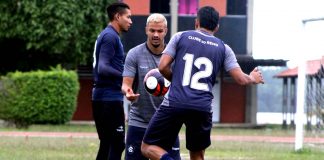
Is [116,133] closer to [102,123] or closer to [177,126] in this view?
[102,123]

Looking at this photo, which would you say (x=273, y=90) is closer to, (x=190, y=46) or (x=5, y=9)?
(x=5, y=9)

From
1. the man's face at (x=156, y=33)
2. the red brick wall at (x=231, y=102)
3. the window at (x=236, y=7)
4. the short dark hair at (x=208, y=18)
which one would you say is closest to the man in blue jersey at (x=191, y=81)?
the short dark hair at (x=208, y=18)

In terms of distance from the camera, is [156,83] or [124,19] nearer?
[156,83]

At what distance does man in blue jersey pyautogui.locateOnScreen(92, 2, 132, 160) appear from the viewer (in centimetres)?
1066

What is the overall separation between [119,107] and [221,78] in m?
33.1

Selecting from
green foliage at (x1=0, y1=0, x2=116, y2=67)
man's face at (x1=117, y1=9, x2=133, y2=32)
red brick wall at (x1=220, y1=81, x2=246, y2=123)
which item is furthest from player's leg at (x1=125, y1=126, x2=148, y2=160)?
red brick wall at (x1=220, y1=81, x2=246, y2=123)

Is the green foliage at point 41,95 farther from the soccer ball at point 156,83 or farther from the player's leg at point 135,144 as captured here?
the soccer ball at point 156,83

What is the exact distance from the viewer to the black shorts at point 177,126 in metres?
8.96

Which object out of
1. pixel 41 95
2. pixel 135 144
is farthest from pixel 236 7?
pixel 135 144

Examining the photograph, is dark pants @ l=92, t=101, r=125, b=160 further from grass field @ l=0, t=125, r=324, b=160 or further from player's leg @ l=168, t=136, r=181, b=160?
grass field @ l=0, t=125, r=324, b=160

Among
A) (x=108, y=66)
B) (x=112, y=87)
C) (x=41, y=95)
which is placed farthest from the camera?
(x=41, y=95)

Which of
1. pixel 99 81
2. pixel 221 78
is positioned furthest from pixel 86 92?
pixel 99 81

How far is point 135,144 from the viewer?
9.70 m

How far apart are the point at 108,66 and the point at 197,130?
187 centimetres
